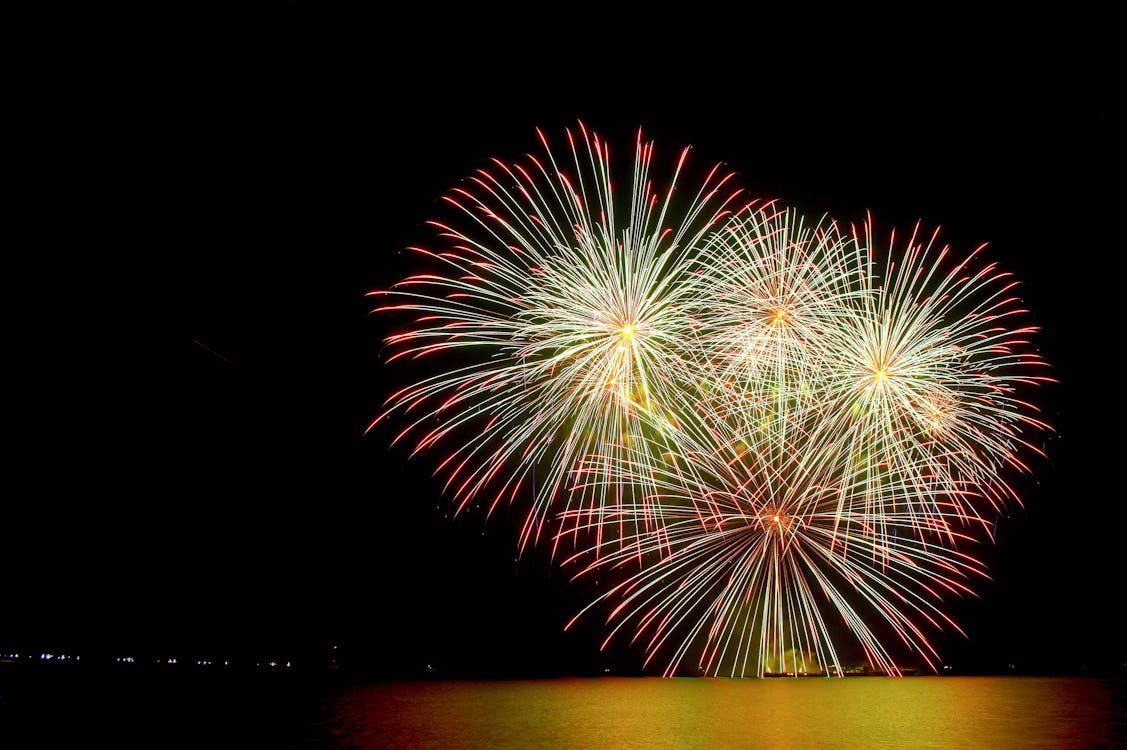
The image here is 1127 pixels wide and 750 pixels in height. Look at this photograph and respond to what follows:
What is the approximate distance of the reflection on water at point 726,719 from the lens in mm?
8664

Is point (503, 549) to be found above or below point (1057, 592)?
above

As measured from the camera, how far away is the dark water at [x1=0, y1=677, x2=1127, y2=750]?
873 cm

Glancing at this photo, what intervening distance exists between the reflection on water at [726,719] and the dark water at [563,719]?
2 cm

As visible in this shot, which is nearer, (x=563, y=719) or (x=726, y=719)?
(x=726, y=719)

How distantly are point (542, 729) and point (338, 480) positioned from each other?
3073 centimetres

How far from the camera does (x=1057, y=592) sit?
33875 millimetres

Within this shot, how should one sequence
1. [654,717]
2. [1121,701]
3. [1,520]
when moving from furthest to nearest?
[1,520] → [1121,701] → [654,717]

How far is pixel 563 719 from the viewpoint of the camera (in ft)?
36.0

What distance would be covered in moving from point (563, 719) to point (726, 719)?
6.68 ft

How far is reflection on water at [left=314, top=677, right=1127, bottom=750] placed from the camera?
8664 millimetres

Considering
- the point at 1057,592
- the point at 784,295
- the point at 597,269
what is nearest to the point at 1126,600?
the point at 1057,592

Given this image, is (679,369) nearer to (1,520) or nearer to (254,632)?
(254,632)

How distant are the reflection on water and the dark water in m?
0.02

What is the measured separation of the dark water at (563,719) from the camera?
8727mm
